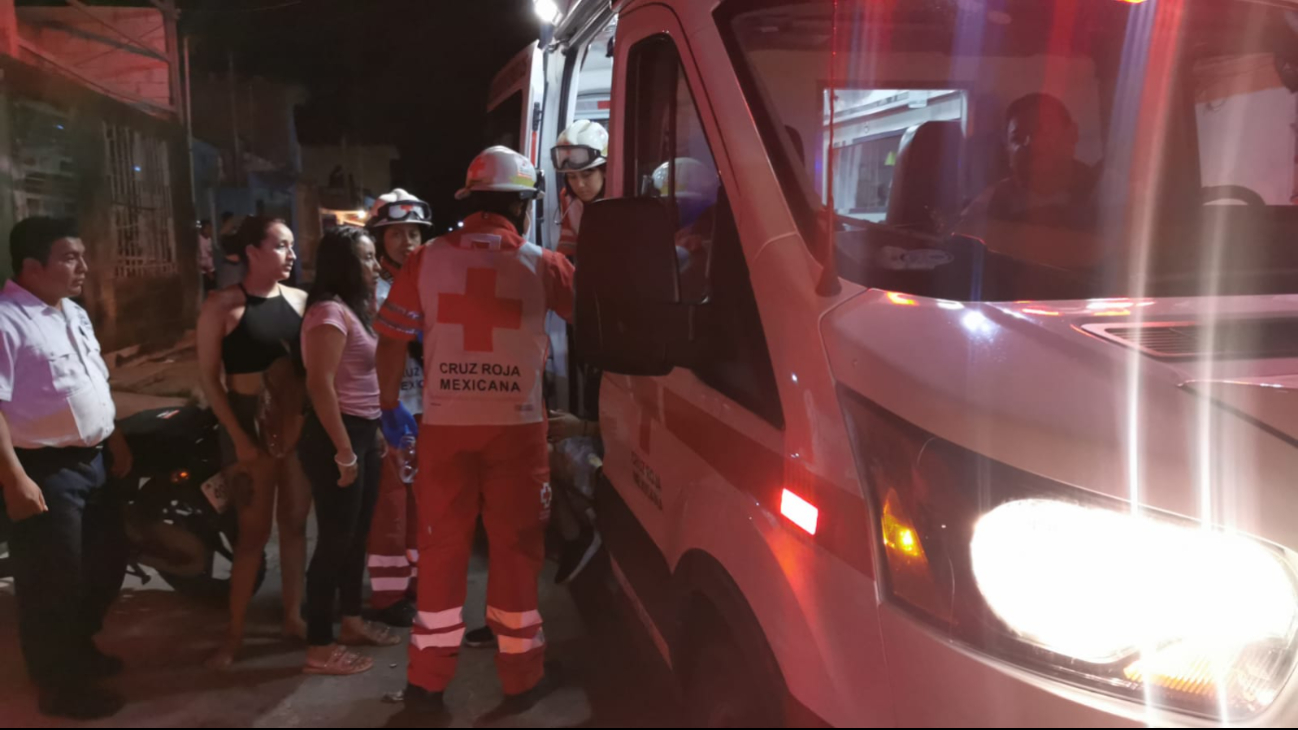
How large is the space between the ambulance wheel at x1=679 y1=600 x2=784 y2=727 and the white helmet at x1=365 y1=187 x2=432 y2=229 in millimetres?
2920

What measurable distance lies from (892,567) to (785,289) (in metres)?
0.63

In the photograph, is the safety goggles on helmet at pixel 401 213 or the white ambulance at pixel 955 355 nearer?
the white ambulance at pixel 955 355

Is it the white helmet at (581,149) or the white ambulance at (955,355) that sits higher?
the white helmet at (581,149)

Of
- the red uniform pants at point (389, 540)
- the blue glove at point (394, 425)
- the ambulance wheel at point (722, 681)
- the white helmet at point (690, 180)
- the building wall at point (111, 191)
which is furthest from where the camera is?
the building wall at point (111, 191)

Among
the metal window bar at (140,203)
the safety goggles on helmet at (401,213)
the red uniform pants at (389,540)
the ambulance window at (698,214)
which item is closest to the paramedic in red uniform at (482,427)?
the ambulance window at (698,214)

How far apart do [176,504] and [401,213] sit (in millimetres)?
1729

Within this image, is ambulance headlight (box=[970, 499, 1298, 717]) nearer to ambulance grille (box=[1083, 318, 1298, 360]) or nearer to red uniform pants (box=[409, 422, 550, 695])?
ambulance grille (box=[1083, 318, 1298, 360])

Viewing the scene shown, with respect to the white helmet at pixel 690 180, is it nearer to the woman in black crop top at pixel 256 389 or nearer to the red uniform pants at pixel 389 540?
the woman in black crop top at pixel 256 389

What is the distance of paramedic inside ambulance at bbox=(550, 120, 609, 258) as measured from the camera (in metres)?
4.36

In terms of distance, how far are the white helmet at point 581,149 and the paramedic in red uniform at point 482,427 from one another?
115 centimetres

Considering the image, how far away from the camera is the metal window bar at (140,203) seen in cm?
1168

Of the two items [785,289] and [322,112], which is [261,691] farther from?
[322,112]

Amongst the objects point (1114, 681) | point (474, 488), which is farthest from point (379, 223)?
point (1114, 681)

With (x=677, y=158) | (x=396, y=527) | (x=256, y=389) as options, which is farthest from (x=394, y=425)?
(x=677, y=158)
